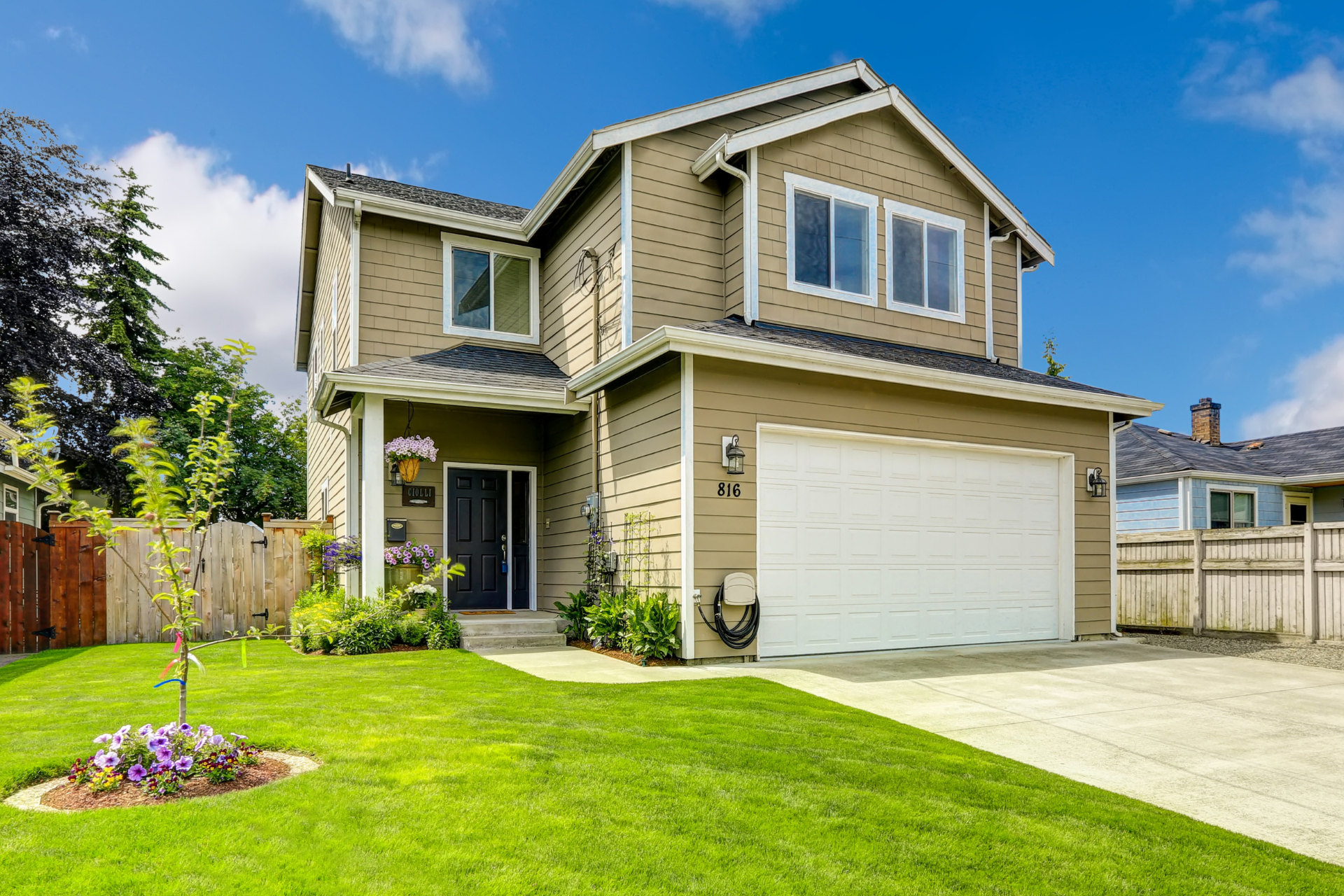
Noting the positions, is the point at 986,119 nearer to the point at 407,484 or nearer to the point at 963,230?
the point at 963,230

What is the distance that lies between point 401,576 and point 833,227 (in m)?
7.12

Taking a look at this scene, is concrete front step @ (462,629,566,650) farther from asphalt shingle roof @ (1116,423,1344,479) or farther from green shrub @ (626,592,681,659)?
asphalt shingle roof @ (1116,423,1344,479)

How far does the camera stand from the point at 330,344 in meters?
14.2

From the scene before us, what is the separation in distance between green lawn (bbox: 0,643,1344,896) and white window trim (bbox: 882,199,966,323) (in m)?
6.94

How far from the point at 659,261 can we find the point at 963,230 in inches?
187

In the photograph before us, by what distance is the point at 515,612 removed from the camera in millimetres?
11383

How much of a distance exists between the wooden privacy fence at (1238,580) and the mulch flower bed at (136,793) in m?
11.4

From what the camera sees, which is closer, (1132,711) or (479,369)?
(1132,711)

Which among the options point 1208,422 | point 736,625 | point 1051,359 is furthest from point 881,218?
point 1208,422

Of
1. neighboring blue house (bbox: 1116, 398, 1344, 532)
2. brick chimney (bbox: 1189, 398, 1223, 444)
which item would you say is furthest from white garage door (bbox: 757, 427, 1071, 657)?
brick chimney (bbox: 1189, 398, 1223, 444)

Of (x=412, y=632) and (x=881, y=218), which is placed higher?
(x=881, y=218)

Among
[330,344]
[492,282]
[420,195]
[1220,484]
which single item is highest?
[420,195]

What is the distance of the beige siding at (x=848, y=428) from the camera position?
8438mm

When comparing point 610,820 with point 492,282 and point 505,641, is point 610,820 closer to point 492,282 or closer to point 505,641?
point 505,641
